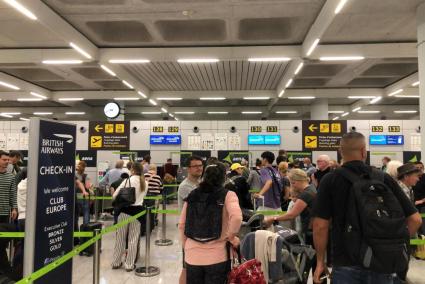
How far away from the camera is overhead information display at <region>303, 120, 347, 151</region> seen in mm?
12008

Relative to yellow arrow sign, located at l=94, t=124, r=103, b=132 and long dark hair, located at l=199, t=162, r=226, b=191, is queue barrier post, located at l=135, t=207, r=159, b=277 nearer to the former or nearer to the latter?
long dark hair, located at l=199, t=162, r=226, b=191

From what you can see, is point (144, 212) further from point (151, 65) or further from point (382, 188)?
point (151, 65)

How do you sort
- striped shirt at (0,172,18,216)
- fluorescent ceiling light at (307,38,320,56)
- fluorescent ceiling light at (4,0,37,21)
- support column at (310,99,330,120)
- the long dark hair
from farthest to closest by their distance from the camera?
support column at (310,99,330,120)
fluorescent ceiling light at (307,38,320,56)
fluorescent ceiling light at (4,0,37,21)
striped shirt at (0,172,18,216)
the long dark hair

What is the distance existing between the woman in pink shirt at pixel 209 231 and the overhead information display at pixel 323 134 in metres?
9.97

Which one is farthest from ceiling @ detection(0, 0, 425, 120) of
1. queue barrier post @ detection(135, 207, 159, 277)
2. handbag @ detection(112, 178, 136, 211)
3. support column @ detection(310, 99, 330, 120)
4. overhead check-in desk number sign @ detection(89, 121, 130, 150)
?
queue barrier post @ detection(135, 207, 159, 277)

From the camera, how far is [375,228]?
1.87m

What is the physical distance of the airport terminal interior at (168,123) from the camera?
129 inches

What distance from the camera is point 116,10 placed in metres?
7.77

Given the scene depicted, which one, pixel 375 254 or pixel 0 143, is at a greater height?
pixel 0 143

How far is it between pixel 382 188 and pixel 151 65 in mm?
10706

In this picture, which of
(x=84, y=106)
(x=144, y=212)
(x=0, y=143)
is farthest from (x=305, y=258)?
(x=84, y=106)

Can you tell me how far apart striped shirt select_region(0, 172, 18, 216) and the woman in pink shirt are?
11.6 feet

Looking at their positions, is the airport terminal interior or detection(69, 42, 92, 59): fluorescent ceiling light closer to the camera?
the airport terminal interior

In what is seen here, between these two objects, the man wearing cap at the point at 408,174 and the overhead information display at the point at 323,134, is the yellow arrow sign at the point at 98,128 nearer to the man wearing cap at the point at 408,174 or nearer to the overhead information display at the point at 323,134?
the overhead information display at the point at 323,134
